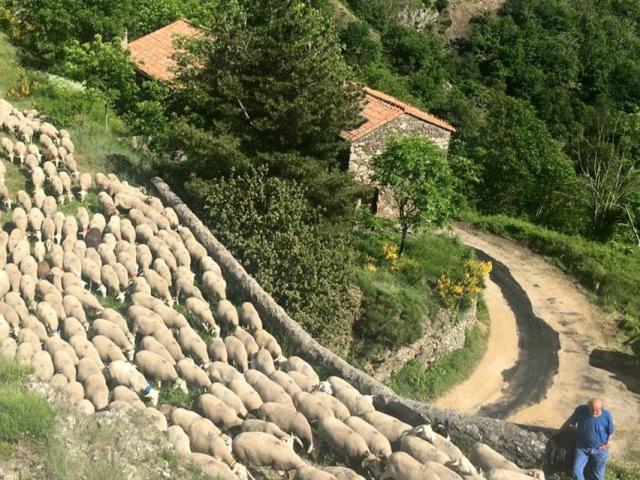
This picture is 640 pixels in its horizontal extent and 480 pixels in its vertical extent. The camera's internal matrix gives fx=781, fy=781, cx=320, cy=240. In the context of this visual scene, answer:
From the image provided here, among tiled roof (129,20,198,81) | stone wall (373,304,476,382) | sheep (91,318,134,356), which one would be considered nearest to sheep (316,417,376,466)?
sheep (91,318,134,356)

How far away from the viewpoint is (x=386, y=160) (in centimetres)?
2614

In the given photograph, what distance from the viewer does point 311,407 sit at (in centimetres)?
1455

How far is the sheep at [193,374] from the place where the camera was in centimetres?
1552

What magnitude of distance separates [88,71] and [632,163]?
1083 inches

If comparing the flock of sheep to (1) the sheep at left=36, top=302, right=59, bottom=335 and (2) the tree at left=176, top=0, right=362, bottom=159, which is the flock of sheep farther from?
(2) the tree at left=176, top=0, right=362, bottom=159

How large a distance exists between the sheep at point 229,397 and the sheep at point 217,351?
1336 millimetres

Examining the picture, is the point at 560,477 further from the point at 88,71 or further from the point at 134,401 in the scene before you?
the point at 88,71

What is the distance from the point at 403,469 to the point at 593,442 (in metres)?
3.69

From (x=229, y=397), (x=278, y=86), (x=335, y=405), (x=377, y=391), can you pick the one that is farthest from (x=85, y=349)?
(x=278, y=86)

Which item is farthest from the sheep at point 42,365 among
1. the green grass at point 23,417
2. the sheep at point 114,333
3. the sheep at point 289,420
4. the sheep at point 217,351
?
the sheep at point 289,420

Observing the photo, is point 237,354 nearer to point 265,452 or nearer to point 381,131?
point 265,452

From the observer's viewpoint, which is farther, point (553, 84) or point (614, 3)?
point (614, 3)

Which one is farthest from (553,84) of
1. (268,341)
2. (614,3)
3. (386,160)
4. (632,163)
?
(268,341)

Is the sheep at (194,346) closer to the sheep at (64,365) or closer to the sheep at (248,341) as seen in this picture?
the sheep at (248,341)
